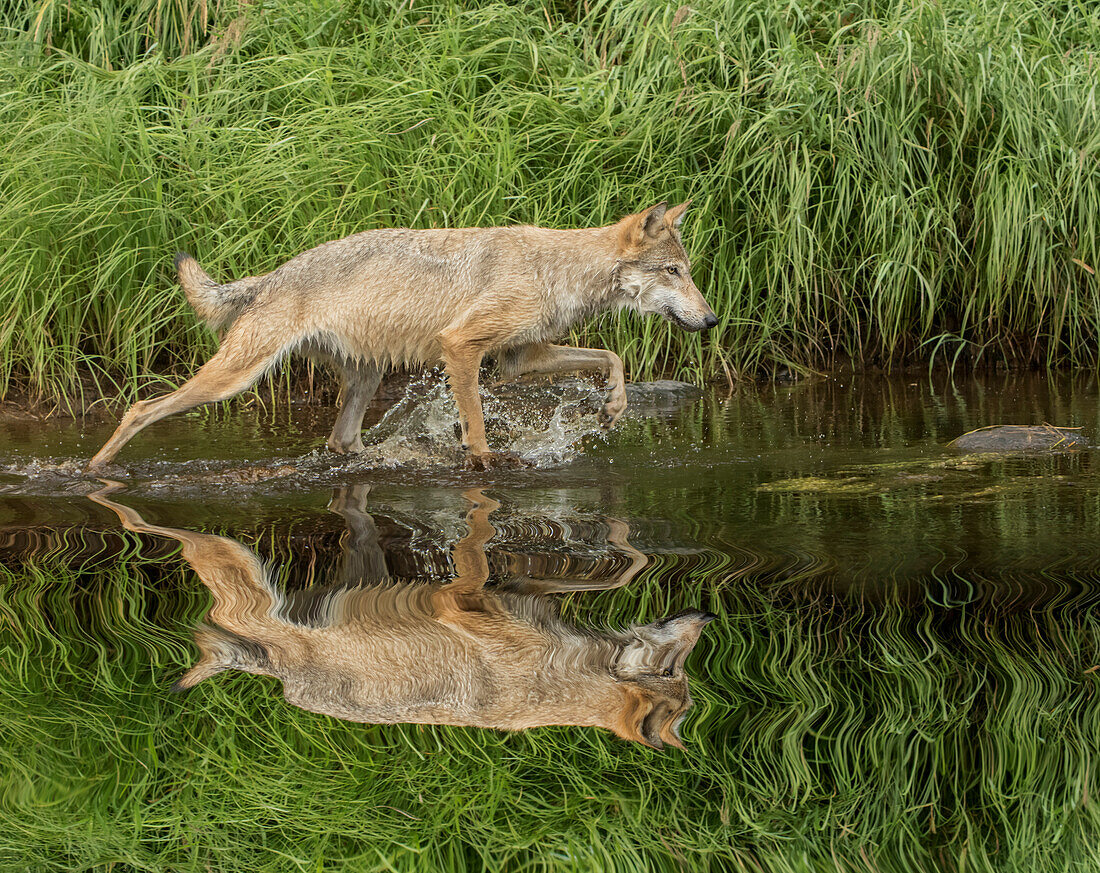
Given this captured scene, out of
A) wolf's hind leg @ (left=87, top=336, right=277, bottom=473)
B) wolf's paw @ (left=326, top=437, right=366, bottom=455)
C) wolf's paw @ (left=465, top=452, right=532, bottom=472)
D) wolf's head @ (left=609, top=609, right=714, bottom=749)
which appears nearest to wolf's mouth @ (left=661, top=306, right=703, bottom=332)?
wolf's paw @ (left=465, top=452, right=532, bottom=472)

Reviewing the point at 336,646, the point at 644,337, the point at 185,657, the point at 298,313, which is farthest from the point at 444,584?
the point at 644,337

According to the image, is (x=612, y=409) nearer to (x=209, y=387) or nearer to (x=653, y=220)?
(x=653, y=220)

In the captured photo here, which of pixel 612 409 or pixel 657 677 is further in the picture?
pixel 612 409

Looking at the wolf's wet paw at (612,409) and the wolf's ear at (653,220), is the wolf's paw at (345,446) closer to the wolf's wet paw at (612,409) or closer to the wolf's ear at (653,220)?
the wolf's wet paw at (612,409)

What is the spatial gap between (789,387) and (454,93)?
3304 millimetres

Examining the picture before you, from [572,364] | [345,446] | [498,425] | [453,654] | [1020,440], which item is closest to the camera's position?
[453,654]

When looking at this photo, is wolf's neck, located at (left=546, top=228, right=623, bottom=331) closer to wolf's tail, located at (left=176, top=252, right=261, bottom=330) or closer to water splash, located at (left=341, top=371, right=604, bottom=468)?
water splash, located at (left=341, top=371, right=604, bottom=468)

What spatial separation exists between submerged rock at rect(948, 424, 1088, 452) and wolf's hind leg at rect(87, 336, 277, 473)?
146 inches

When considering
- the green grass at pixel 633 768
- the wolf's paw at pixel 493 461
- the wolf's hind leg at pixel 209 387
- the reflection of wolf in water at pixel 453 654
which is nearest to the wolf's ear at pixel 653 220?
the wolf's paw at pixel 493 461

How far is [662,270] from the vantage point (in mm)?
6621

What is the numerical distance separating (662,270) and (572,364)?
78cm

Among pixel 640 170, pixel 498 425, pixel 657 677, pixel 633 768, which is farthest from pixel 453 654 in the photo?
pixel 640 170

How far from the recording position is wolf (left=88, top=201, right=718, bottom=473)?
20.6 ft

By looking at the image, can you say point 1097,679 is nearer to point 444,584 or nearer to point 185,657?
point 444,584
